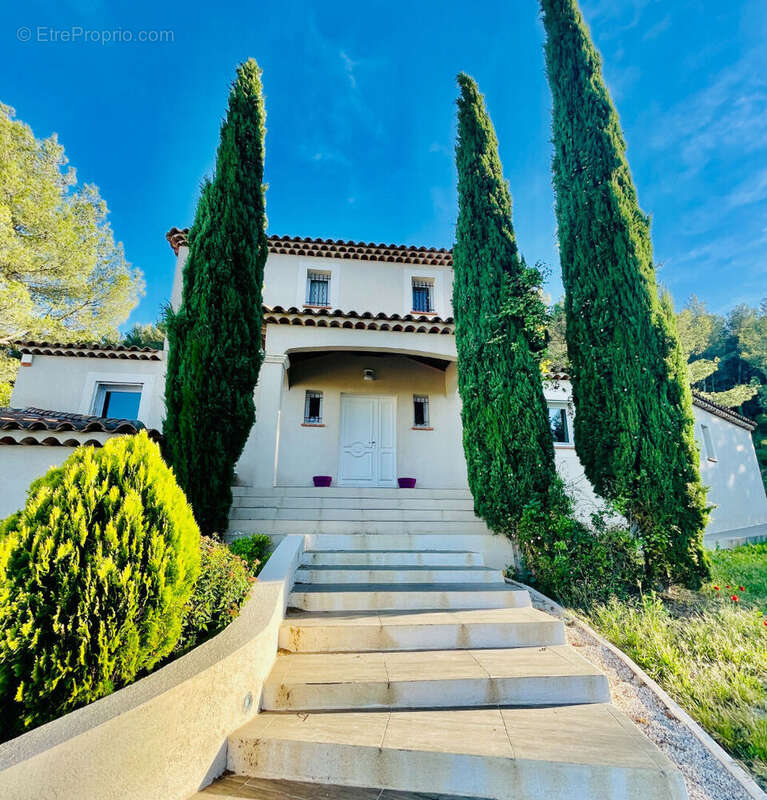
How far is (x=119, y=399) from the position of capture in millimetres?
10484

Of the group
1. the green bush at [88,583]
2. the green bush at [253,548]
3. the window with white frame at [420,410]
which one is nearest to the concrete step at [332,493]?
the green bush at [253,548]

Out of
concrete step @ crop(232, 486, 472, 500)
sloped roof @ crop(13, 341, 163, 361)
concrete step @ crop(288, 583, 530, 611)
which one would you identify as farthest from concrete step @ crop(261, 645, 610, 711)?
sloped roof @ crop(13, 341, 163, 361)

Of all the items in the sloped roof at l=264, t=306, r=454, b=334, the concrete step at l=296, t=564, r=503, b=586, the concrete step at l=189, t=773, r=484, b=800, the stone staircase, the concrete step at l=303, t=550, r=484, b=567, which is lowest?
the concrete step at l=189, t=773, r=484, b=800

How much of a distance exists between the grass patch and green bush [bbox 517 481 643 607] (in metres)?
0.33

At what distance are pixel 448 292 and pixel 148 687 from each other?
11.8 m

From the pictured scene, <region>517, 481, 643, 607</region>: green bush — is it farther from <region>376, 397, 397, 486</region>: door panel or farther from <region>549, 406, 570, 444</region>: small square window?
<region>549, 406, 570, 444</region>: small square window

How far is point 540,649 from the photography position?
11.3 ft

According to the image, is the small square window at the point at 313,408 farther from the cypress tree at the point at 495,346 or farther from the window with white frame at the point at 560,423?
the window with white frame at the point at 560,423

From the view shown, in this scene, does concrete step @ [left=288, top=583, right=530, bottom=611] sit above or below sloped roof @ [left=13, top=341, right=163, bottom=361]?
below

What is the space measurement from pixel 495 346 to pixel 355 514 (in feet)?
12.2

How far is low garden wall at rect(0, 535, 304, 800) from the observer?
1521 millimetres

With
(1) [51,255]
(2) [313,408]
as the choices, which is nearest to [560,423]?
(2) [313,408]

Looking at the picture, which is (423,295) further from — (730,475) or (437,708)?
(730,475)

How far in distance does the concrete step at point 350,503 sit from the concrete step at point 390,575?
1.77 metres
